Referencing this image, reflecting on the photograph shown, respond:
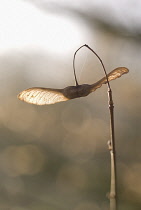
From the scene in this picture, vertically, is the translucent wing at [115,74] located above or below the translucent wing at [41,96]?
above

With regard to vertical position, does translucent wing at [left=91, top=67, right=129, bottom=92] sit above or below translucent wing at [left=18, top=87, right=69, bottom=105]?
above

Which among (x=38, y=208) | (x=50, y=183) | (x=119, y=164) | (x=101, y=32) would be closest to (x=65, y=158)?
(x=50, y=183)

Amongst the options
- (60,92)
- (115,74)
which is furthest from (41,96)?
(115,74)

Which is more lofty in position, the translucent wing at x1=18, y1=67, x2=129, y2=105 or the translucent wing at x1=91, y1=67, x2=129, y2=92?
the translucent wing at x1=91, y1=67, x2=129, y2=92

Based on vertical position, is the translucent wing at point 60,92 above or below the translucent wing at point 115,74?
below

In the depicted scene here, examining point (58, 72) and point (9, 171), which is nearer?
point (9, 171)

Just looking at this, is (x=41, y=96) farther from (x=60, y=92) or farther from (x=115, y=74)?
(x=115, y=74)

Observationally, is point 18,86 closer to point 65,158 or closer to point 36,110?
point 36,110

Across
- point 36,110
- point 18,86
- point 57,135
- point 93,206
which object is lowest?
point 93,206
